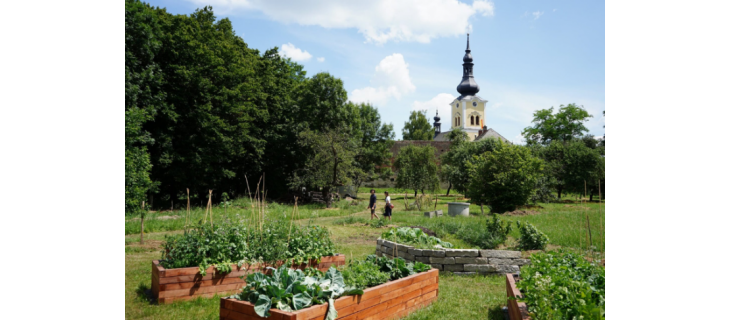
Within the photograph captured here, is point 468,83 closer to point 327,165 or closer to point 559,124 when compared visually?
point 559,124

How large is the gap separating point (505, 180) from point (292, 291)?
14.5m

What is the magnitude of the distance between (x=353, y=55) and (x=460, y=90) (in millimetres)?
66442

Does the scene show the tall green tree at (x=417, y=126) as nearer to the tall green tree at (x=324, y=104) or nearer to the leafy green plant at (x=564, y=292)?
the tall green tree at (x=324, y=104)

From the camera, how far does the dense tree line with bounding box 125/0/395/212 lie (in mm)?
16281

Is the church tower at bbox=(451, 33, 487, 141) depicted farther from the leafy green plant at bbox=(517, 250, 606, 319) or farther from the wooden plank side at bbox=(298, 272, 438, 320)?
the leafy green plant at bbox=(517, 250, 606, 319)

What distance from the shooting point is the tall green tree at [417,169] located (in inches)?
1135

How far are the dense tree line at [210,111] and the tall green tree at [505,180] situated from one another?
22.6 ft

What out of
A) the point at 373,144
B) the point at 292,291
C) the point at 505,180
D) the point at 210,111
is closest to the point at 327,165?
the point at 210,111

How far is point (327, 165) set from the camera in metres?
21.2

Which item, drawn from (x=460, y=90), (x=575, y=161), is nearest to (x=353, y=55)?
(x=575, y=161)

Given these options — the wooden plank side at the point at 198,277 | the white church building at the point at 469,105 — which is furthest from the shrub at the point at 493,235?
the white church building at the point at 469,105

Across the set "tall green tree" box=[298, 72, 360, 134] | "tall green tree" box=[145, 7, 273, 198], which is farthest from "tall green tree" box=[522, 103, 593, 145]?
"tall green tree" box=[145, 7, 273, 198]

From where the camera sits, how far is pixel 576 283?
321 centimetres
